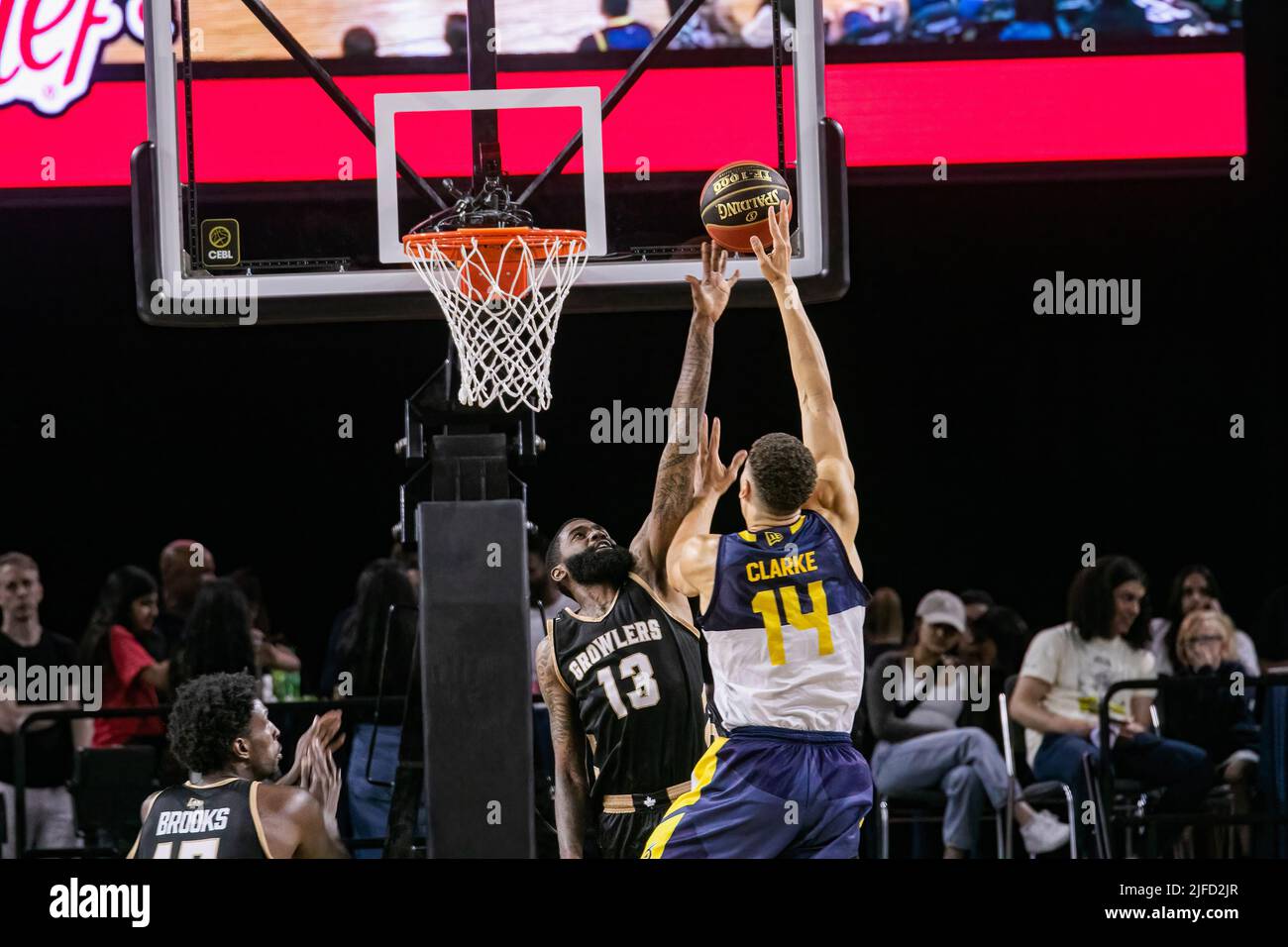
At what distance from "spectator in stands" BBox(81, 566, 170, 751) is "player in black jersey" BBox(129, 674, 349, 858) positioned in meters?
2.34

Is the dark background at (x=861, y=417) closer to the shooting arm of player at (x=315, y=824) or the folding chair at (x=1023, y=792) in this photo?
the folding chair at (x=1023, y=792)

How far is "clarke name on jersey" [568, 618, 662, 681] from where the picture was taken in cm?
506

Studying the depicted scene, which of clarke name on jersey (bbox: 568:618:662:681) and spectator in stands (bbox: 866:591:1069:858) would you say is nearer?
clarke name on jersey (bbox: 568:618:662:681)

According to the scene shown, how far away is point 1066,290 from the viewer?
9.08m

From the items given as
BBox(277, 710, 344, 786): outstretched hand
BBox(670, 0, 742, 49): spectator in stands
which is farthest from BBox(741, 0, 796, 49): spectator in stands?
BBox(277, 710, 344, 786): outstretched hand

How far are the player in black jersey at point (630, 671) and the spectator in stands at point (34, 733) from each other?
7.59 feet

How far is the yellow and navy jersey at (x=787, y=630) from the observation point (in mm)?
4555

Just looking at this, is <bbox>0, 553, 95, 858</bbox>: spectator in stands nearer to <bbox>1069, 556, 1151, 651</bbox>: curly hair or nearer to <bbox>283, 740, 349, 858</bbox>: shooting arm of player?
<bbox>283, 740, 349, 858</bbox>: shooting arm of player

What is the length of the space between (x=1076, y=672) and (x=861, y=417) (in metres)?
3.02

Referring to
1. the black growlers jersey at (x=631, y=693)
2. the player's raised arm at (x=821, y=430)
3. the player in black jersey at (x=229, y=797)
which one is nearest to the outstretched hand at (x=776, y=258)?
the player's raised arm at (x=821, y=430)

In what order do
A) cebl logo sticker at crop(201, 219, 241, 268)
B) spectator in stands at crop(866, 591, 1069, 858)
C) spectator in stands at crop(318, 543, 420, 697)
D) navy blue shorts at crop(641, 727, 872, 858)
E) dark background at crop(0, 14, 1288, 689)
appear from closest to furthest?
navy blue shorts at crop(641, 727, 872, 858)
cebl logo sticker at crop(201, 219, 241, 268)
spectator in stands at crop(866, 591, 1069, 858)
spectator in stands at crop(318, 543, 420, 697)
dark background at crop(0, 14, 1288, 689)

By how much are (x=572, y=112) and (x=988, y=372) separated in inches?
159

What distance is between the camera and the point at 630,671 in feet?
16.6
